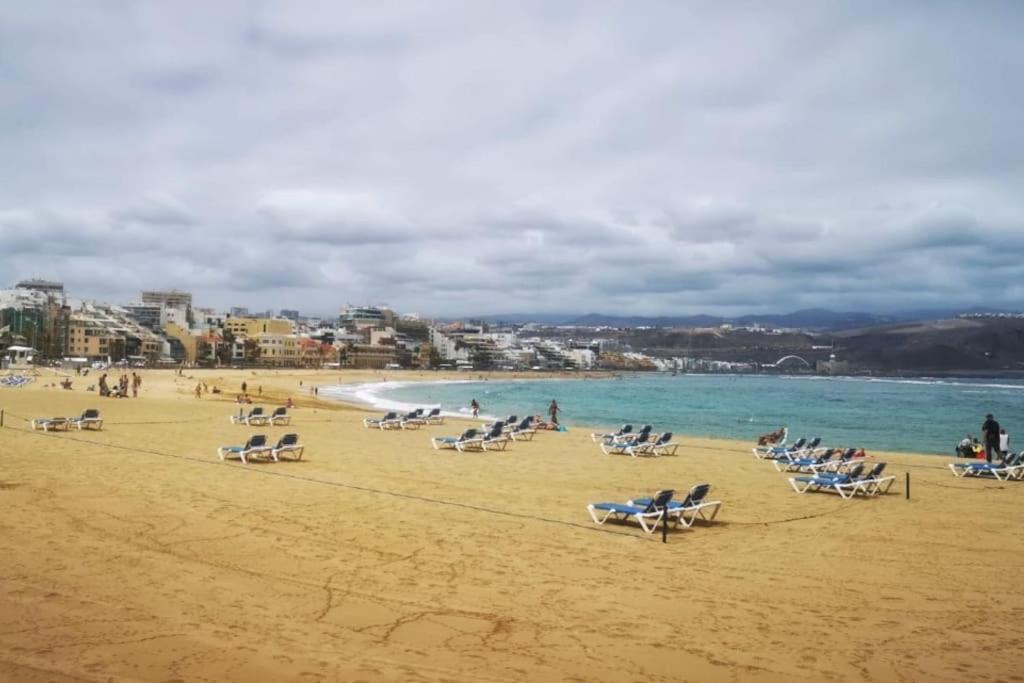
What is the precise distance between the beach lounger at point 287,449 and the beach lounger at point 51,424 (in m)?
7.53

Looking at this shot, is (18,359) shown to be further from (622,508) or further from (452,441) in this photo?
(622,508)

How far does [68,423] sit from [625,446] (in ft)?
49.7

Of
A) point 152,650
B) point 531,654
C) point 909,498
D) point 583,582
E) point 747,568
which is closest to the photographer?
point 152,650

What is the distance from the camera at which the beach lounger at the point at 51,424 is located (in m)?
20.7

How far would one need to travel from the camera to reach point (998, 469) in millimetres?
17391

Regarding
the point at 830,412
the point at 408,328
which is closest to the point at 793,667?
the point at 830,412

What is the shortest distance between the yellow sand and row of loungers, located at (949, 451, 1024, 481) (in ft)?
10.6

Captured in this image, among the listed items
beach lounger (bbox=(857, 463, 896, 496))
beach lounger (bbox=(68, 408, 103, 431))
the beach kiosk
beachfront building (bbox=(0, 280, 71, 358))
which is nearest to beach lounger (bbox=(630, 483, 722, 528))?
A: beach lounger (bbox=(857, 463, 896, 496))

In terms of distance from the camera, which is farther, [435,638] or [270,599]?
[270,599]

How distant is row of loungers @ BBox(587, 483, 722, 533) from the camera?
35.1ft

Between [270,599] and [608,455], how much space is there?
14.4 meters

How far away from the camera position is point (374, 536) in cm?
966

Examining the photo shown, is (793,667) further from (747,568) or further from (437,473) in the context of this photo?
(437,473)

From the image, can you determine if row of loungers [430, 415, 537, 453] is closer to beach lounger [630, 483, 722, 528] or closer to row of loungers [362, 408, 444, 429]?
row of loungers [362, 408, 444, 429]
